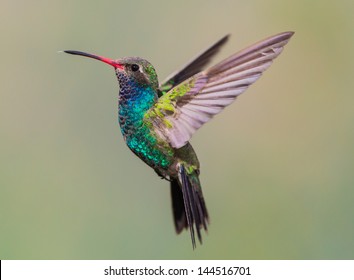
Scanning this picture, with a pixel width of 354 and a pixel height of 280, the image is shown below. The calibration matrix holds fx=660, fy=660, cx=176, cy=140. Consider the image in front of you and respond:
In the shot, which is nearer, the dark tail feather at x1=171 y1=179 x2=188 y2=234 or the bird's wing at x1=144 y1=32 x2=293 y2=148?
the bird's wing at x1=144 y1=32 x2=293 y2=148

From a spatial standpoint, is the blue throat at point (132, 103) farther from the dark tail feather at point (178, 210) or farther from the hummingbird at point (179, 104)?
the dark tail feather at point (178, 210)

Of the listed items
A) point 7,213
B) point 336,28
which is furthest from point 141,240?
point 336,28

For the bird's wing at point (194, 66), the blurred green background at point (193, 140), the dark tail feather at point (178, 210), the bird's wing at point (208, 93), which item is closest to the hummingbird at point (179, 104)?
the bird's wing at point (208, 93)

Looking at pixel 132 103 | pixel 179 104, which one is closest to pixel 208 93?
pixel 179 104

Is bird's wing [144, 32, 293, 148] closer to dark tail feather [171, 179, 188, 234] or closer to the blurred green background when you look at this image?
dark tail feather [171, 179, 188, 234]

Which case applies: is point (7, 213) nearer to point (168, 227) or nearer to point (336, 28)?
point (168, 227)

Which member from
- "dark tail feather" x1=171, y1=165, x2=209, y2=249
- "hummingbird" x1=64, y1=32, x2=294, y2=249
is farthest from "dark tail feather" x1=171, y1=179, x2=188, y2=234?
"hummingbird" x1=64, y1=32, x2=294, y2=249
